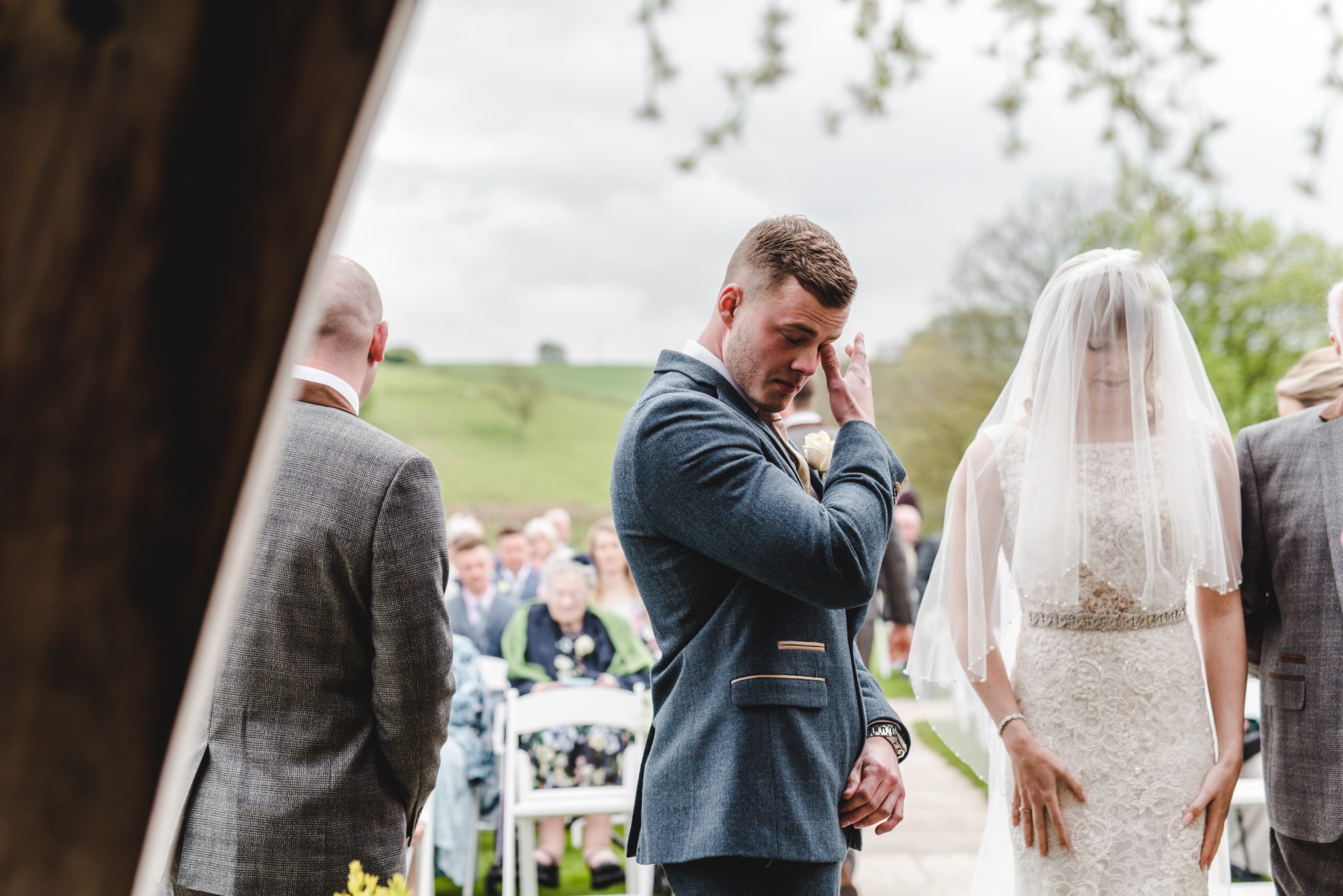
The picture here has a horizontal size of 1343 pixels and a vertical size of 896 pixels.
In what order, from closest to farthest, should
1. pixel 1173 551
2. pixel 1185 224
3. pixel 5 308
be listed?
pixel 5 308
pixel 1185 224
pixel 1173 551

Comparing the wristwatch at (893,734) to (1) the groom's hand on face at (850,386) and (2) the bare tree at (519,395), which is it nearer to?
(1) the groom's hand on face at (850,386)

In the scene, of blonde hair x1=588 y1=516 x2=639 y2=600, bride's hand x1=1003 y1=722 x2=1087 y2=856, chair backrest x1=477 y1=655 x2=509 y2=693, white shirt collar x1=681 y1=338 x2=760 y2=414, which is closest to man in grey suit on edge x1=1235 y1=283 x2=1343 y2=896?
bride's hand x1=1003 y1=722 x2=1087 y2=856

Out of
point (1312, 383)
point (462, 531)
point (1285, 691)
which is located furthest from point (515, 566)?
point (1285, 691)

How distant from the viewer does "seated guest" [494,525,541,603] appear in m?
8.34

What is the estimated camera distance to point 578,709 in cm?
536

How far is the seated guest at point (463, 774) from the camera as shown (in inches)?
215

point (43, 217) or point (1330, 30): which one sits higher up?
point (1330, 30)

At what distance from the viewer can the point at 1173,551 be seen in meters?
2.72

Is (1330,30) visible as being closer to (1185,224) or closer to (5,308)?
(1185,224)

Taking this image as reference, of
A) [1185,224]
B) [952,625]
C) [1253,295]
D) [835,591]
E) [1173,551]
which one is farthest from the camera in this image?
[1253,295]

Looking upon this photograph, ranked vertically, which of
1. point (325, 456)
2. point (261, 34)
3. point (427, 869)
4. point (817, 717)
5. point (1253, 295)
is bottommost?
point (427, 869)

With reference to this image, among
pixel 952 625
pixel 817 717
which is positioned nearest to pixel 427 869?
pixel 952 625

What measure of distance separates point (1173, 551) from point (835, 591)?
1.35m

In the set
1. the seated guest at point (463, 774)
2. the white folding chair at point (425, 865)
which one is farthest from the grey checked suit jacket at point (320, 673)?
the seated guest at point (463, 774)
